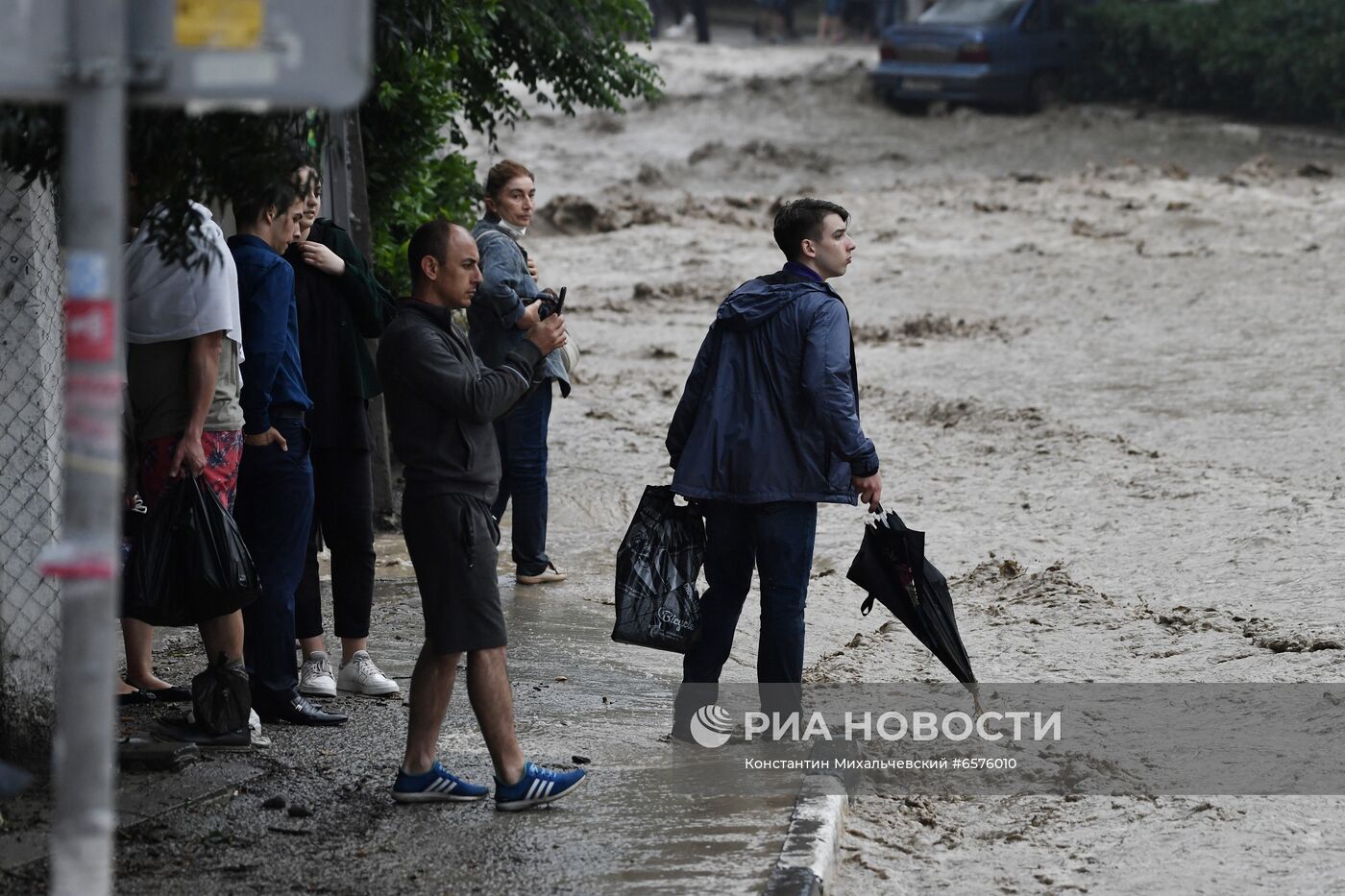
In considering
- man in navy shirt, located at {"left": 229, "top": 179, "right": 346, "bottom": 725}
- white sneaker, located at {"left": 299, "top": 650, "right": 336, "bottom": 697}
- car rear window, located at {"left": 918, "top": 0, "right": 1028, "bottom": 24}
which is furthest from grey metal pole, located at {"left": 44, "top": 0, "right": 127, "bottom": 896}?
car rear window, located at {"left": 918, "top": 0, "right": 1028, "bottom": 24}

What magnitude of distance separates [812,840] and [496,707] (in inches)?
37.7

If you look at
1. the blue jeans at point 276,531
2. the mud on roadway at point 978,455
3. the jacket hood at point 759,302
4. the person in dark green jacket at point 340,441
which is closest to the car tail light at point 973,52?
the mud on roadway at point 978,455

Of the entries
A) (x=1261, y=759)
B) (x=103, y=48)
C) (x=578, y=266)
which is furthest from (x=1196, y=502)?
(x=578, y=266)

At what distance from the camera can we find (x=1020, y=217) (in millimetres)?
18641

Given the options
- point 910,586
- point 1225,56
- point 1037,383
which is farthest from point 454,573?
point 1225,56

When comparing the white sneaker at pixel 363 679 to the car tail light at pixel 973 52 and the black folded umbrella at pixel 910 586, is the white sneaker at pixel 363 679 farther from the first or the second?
the car tail light at pixel 973 52

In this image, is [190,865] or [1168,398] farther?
[1168,398]

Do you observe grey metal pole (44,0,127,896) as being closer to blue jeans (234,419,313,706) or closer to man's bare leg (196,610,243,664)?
man's bare leg (196,610,243,664)

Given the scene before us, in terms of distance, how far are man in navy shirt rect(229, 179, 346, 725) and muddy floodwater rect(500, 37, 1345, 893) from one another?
74.4 inches

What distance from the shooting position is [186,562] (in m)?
5.15

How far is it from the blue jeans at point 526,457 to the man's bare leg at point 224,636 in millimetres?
2300

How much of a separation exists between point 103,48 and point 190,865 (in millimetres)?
2701

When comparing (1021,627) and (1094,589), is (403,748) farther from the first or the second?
(1094,589)

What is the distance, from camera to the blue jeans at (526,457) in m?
7.66
